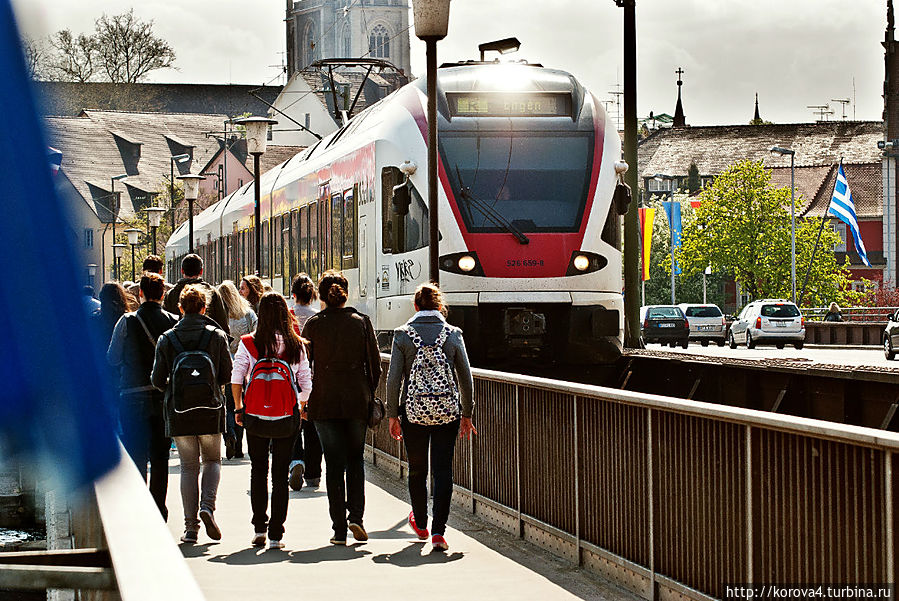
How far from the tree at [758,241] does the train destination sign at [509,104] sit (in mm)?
64951

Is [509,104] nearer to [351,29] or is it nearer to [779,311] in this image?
[779,311]

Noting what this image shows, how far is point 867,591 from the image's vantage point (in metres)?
6.02

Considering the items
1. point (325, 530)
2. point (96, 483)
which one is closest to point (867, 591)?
point (96, 483)

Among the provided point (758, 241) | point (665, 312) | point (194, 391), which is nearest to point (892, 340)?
point (665, 312)

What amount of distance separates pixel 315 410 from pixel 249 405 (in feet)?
1.46

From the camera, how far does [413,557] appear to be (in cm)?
1009

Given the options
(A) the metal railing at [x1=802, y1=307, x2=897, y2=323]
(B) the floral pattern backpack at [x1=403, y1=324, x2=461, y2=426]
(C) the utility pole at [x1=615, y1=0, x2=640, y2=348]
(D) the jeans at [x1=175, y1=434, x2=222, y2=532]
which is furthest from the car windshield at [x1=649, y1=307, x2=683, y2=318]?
(B) the floral pattern backpack at [x1=403, y1=324, x2=461, y2=426]

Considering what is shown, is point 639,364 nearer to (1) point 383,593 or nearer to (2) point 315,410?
(2) point 315,410

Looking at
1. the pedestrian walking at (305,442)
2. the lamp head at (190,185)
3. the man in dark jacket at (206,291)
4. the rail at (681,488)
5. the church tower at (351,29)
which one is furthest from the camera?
the church tower at (351,29)

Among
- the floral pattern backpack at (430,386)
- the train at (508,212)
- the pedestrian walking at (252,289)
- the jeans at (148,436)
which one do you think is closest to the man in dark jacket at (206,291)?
the pedestrian walking at (252,289)

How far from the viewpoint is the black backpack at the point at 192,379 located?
10.3m

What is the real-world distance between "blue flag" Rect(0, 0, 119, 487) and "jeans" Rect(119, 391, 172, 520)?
6.60 meters

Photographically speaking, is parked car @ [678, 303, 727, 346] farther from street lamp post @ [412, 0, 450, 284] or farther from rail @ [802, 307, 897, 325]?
street lamp post @ [412, 0, 450, 284]
